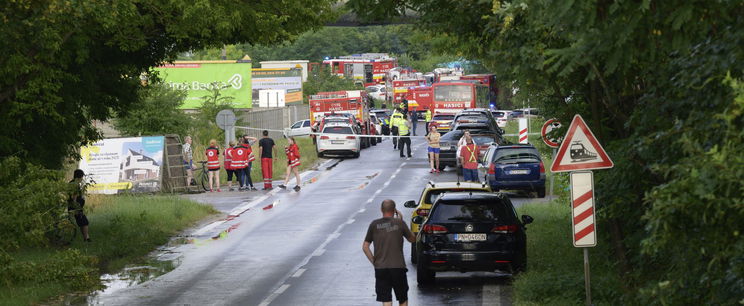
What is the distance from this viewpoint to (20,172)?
18391 mm

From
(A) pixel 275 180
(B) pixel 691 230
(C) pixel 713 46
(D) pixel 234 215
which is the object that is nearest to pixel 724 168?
(B) pixel 691 230

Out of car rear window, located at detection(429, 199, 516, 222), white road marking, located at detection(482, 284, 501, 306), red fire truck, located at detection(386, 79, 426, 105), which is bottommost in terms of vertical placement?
white road marking, located at detection(482, 284, 501, 306)

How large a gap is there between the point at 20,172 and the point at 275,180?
21.9 metres

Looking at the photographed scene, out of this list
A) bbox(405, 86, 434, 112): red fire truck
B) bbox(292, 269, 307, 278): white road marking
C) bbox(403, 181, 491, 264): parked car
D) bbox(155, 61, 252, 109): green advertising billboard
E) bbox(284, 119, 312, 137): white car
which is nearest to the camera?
bbox(292, 269, 307, 278): white road marking

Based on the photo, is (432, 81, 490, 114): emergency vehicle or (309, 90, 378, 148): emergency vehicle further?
(432, 81, 490, 114): emergency vehicle

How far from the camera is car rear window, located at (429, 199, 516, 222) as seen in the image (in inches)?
667

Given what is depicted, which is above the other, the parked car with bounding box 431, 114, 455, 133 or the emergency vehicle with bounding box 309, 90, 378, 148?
the emergency vehicle with bounding box 309, 90, 378, 148

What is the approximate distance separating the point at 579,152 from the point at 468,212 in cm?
389

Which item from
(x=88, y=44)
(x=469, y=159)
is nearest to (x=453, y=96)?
(x=469, y=159)

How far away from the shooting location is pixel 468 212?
1697 cm

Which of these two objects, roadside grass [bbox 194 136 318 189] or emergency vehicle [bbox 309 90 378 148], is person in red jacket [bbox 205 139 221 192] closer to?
roadside grass [bbox 194 136 318 189]

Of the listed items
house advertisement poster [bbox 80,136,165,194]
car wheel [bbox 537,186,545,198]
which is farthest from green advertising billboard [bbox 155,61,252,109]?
car wheel [bbox 537,186,545,198]

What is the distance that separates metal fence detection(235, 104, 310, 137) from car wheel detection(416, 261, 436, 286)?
38356mm

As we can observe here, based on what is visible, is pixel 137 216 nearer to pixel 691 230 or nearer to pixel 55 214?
pixel 55 214
